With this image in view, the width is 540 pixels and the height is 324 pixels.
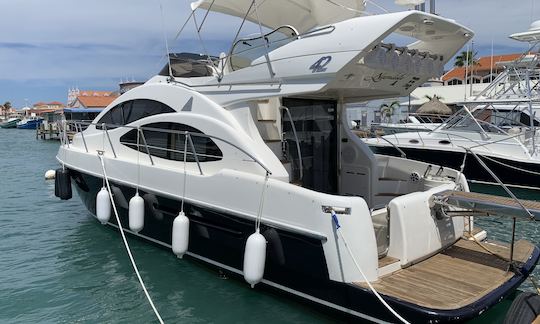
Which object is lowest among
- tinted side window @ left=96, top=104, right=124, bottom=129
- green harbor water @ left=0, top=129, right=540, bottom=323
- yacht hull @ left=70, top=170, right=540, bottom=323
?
green harbor water @ left=0, top=129, right=540, bottom=323

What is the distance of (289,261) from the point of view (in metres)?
4.63

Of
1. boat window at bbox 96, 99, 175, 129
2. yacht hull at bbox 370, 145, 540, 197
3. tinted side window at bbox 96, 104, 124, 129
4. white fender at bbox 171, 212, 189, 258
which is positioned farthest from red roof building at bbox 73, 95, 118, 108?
white fender at bbox 171, 212, 189, 258

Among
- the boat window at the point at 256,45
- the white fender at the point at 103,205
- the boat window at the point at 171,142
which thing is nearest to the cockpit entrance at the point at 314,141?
the boat window at the point at 256,45

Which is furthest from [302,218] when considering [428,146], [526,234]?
[428,146]

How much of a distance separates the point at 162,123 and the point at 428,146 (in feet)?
34.2

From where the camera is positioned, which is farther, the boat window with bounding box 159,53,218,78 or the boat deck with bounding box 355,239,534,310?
the boat window with bounding box 159,53,218,78

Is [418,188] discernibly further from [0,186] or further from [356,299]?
[0,186]

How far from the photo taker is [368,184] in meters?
6.63

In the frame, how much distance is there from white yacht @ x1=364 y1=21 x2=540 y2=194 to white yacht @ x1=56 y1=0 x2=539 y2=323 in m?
6.80

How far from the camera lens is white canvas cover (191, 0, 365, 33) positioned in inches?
271

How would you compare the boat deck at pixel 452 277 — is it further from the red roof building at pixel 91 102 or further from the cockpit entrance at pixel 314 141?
the red roof building at pixel 91 102

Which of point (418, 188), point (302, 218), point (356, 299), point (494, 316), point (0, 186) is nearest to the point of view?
point (356, 299)

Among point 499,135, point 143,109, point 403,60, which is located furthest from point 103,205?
point 499,135

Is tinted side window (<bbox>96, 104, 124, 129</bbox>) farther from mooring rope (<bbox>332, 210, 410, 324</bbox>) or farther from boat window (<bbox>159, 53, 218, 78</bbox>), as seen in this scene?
mooring rope (<bbox>332, 210, 410, 324</bbox>)
